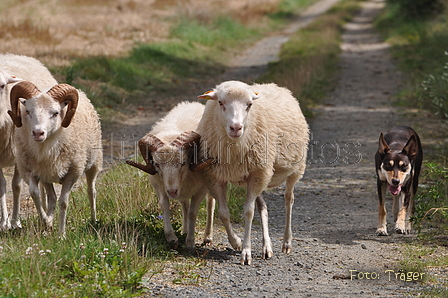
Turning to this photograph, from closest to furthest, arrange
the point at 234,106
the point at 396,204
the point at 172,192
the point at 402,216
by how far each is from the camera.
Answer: the point at 234,106, the point at 172,192, the point at 402,216, the point at 396,204

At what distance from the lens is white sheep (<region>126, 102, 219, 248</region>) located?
606cm

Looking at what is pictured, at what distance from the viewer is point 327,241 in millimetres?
6781

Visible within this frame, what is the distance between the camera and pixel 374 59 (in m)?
22.9

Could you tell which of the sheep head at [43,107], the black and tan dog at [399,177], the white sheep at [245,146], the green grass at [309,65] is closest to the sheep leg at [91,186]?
the sheep head at [43,107]

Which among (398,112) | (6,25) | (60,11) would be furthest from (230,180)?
(60,11)

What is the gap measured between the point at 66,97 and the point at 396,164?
3783mm

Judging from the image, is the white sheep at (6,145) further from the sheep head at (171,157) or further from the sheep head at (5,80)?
the sheep head at (171,157)

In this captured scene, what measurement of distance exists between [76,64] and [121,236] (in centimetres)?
1043

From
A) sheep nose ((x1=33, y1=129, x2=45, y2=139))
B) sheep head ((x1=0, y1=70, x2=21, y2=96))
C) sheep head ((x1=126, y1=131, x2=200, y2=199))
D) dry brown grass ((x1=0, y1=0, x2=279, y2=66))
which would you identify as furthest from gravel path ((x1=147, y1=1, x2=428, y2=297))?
dry brown grass ((x1=0, y1=0, x2=279, y2=66))

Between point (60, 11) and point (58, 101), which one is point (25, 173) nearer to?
point (58, 101)

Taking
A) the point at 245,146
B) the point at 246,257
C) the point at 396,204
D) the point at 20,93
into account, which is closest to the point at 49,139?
the point at 20,93

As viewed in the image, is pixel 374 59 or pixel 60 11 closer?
pixel 374 59

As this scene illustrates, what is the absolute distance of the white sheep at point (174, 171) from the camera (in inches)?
239

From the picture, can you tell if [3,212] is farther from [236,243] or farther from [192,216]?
[236,243]
